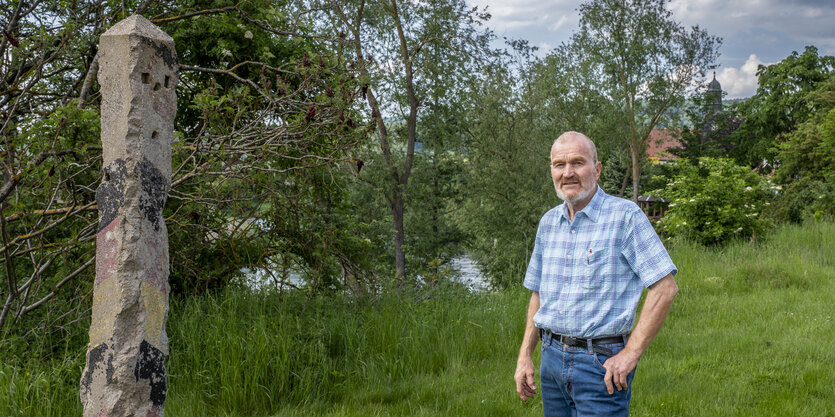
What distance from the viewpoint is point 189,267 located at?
561 cm

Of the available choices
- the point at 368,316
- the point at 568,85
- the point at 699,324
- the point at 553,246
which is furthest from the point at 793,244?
the point at 568,85

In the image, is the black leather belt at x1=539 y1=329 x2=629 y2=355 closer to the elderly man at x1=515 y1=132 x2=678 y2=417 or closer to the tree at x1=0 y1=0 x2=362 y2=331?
the elderly man at x1=515 y1=132 x2=678 y2=417

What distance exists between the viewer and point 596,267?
260 centimetres

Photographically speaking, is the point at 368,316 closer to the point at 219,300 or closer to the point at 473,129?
the point at 219,300

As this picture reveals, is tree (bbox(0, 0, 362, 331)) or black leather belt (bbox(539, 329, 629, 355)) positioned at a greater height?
tree (bbox(0, 0, 362, 331))

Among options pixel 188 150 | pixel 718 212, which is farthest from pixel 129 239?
pixel 718 212

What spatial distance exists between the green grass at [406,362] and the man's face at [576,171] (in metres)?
2.34

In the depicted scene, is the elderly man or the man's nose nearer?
the elderly man

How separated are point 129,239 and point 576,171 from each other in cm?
193

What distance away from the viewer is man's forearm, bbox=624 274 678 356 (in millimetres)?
2369

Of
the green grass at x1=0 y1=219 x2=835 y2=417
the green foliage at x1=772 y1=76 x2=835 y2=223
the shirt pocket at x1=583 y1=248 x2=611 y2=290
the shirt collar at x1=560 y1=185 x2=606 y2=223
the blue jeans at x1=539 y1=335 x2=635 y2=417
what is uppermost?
the green foliage at x1=772 y1=76 x2=835 y2=223

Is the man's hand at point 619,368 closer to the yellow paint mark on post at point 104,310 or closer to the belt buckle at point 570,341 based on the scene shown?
the belt buckle at point 570,341

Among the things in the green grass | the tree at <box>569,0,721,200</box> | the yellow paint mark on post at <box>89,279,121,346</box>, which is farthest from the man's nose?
the tree at <box>569,0,721,200</box>

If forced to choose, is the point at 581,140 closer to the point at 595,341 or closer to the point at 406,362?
the point at 595,341
